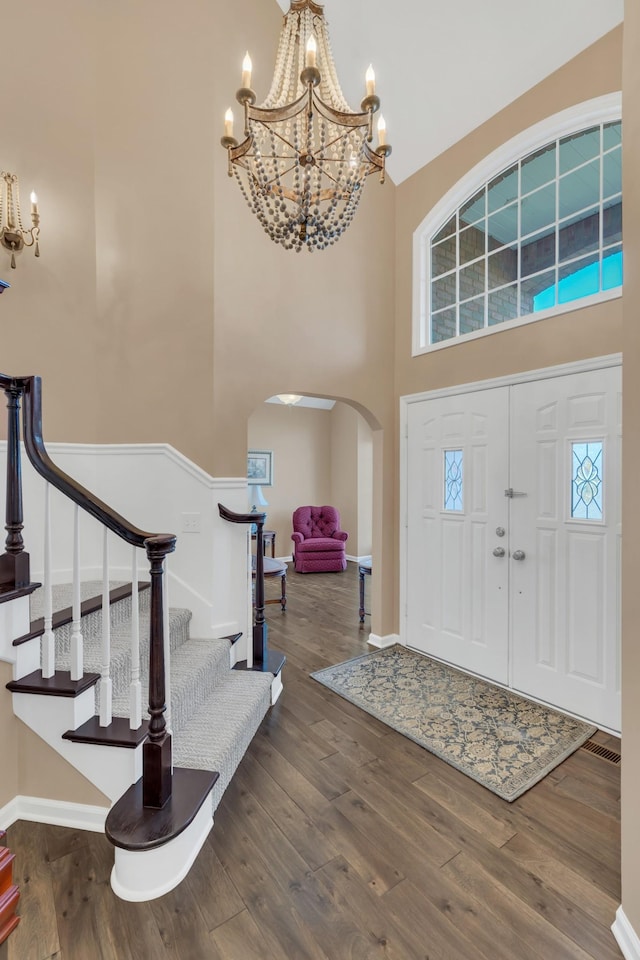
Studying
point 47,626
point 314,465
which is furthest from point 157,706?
point 314,465

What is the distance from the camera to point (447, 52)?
10.3 feet

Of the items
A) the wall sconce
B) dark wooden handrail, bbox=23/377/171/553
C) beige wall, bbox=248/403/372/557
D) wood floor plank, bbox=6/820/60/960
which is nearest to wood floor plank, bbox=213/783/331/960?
wood floor plank, bbox=6/820/60/960

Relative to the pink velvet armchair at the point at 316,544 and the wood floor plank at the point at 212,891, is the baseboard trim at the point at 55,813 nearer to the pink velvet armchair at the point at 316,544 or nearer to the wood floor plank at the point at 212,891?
the wood floor plank at the point at 212,891

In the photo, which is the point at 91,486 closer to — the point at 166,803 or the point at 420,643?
the point at 166,803

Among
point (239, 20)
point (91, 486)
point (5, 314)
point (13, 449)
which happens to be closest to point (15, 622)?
point (13, 449)

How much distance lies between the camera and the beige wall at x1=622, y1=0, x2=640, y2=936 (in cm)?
136

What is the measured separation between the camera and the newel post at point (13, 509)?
1.89 metres

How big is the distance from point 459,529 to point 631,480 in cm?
203

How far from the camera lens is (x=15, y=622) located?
1.87 m

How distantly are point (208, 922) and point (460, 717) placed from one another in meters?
1.76

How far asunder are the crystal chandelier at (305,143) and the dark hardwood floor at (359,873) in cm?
251

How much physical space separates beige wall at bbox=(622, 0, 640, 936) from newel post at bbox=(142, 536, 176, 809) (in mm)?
1612

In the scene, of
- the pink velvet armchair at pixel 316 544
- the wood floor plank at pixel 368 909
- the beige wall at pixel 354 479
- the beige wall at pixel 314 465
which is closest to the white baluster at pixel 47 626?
the wood floor plank at pixel 368 909

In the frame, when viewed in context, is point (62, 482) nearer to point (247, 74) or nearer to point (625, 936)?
point (247, 74)
